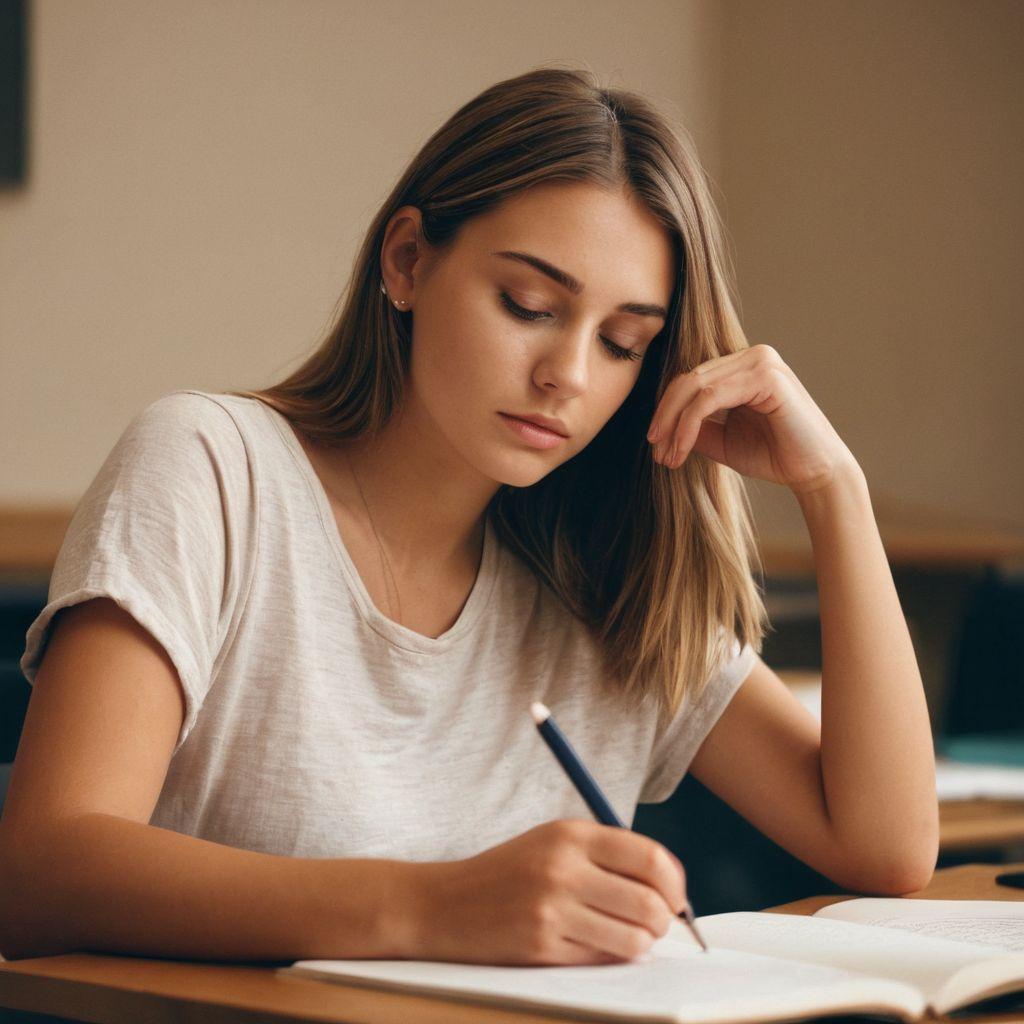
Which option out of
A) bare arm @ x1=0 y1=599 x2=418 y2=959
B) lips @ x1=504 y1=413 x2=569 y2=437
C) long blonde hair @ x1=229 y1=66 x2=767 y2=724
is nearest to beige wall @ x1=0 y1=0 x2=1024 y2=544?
long blonde hair @ x1=229 y1=66 x2=767 y2=724

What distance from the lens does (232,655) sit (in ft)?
3.60

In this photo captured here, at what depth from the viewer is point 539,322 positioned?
1.13 m

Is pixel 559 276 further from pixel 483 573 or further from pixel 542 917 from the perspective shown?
pixel 542 917

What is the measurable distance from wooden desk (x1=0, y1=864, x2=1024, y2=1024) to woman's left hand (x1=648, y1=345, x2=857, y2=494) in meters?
0.61

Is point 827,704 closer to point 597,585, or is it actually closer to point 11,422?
point 597,585

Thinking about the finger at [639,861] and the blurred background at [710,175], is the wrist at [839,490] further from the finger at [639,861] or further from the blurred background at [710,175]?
the blurred background at [710,175]

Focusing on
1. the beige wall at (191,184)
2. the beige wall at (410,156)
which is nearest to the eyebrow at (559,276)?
the beige wall at (191,184)

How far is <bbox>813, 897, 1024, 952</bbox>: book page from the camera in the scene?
36.3 inches

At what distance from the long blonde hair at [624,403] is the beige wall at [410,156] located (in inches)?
63.6

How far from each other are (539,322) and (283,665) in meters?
0.33

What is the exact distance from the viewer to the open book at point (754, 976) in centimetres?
65

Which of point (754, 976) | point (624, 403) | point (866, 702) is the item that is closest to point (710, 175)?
point (624, 403)

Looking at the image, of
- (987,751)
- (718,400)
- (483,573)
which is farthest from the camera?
(987,751)

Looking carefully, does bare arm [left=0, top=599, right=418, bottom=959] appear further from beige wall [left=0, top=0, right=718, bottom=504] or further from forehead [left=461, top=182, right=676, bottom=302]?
beige wall [left=0, top=0, right=718, bottom=504]
